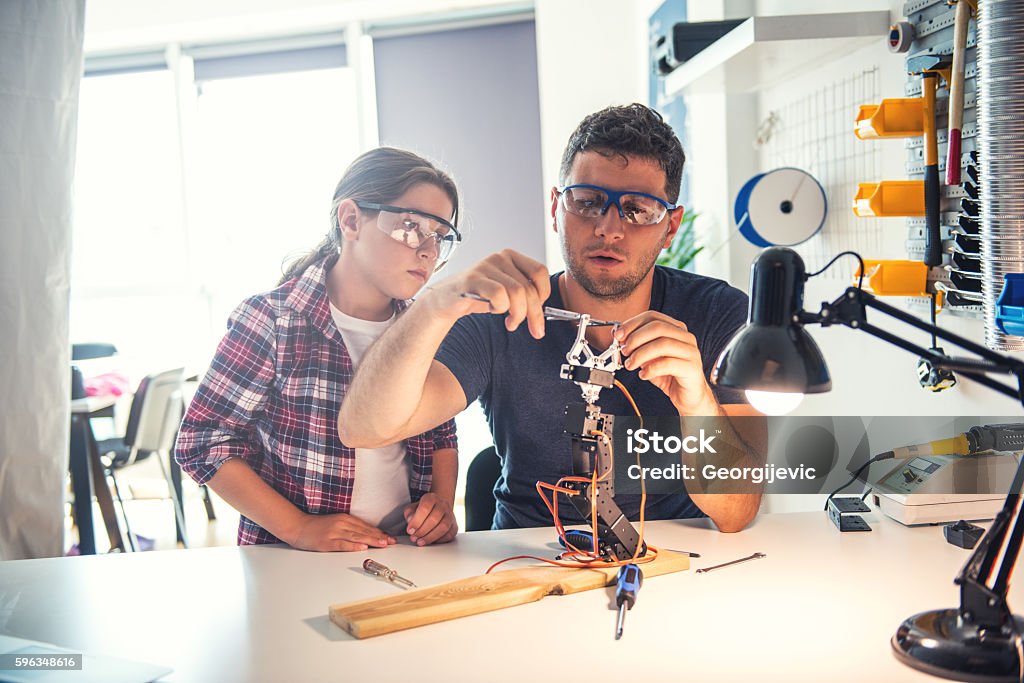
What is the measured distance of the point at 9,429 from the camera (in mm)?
1470

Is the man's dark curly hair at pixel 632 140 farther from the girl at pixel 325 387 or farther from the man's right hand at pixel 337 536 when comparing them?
the man's right hand at pixel 337 536

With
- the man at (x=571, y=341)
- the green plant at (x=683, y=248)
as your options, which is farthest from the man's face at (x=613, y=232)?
the green plant at (x=683, y=248)

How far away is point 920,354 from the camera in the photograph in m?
0.95

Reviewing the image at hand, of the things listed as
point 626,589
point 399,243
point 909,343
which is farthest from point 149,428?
point 909,343

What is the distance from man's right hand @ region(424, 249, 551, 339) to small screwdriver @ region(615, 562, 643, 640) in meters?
0.38

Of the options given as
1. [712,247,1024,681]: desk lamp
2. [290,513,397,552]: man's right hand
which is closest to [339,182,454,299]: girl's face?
[290,513,397,552]: man's right hand

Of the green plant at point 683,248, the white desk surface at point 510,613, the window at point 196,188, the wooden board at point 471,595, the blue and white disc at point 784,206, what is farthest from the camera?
the window at point 196,188

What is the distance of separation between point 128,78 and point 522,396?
5077mm

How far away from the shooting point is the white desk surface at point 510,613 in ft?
3.35

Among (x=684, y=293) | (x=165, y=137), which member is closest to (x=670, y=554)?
(x=684, y=293)

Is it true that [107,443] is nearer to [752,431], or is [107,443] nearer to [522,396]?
[522,396]

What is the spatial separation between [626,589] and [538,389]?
26.8 inches

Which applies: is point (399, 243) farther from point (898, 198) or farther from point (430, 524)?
point (898, 198)

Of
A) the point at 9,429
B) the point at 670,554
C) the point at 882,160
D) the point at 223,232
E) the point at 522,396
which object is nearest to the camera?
the point at 670,554
